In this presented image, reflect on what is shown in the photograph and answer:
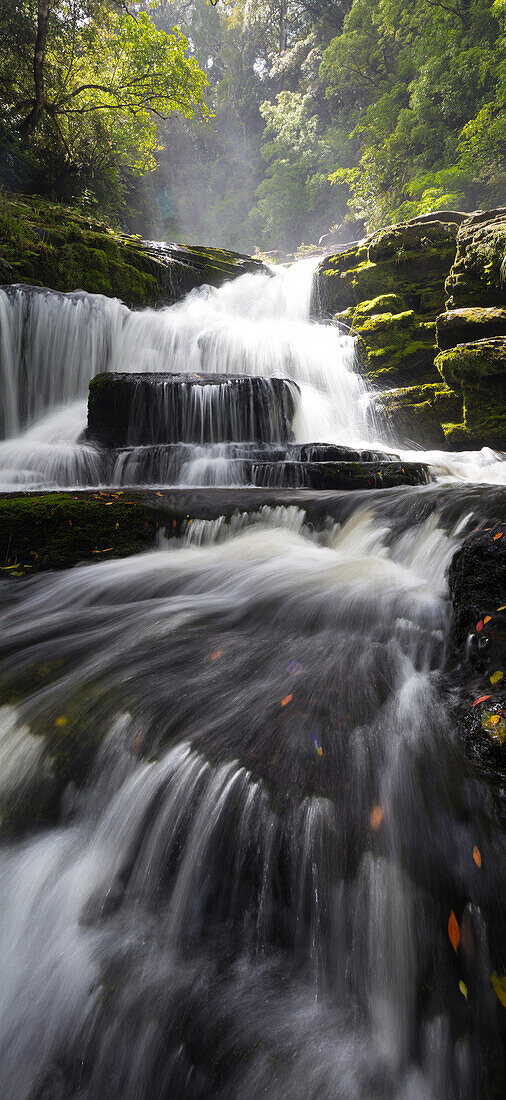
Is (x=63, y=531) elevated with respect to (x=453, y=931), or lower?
elevated

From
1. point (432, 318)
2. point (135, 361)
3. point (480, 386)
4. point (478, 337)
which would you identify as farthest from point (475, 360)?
point (135, 361)

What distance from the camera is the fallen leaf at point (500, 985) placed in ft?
3.40

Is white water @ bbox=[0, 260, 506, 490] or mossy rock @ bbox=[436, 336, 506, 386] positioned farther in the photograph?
white water @ bbox=[0, 260, 506, 490]

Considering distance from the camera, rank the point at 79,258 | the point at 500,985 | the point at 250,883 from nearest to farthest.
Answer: the point at 500,985 → the point at 250,883 → the point at 79,258

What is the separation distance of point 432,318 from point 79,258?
28.8ft

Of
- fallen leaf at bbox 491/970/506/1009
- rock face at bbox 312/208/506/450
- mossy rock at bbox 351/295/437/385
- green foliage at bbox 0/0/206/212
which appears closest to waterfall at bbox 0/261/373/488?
mossy rock at bbox 351/295/437/385

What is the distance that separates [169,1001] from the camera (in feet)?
3.71

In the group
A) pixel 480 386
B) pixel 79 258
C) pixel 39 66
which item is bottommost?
pixel 480 386

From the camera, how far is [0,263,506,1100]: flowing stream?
1.05m

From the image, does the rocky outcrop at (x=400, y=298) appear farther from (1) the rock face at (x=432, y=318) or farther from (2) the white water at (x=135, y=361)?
(2) the white water at (x=135, y=361)

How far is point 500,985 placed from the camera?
3.44ft

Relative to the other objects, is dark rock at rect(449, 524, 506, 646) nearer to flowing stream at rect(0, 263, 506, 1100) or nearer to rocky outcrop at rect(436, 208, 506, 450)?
flowing stream at rect(0, 263, 506, 1100)

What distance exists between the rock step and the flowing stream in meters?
5.32

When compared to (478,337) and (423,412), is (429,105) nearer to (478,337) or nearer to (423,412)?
(478,337)
